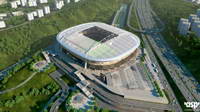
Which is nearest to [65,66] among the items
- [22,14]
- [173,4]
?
[22,14]

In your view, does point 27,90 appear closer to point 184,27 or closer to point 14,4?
point 184,27

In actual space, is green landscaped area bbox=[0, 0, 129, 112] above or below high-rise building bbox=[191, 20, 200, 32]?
below

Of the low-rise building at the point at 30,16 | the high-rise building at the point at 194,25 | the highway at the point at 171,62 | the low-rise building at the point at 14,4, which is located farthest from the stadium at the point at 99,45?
the low-rise building at the point at 14,4

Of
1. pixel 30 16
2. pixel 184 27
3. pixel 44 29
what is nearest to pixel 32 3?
pixel 30 16

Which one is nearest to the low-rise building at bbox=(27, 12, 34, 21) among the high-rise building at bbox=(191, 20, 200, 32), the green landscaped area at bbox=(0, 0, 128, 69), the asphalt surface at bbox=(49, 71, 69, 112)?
the green landscaped area at bbox=(0, 0, 128, 69)

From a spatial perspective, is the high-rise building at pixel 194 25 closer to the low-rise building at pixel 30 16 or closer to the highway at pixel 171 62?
the highway at pixel 171 62

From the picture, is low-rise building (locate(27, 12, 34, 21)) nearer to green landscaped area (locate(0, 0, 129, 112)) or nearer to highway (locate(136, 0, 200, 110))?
green landscaped area (locate(0, 0, 129, 112))
